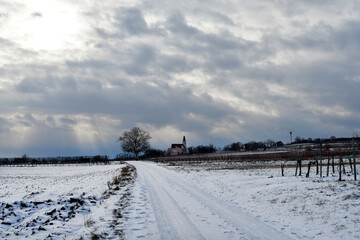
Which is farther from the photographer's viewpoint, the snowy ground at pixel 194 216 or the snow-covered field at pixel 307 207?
the snow-covered field at pixel 307 207

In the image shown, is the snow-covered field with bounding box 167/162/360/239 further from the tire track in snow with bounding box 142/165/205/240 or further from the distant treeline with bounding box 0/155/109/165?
the distant treeline with bounding box 0/155/109/165

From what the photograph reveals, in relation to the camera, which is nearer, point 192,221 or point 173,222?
point 173,222

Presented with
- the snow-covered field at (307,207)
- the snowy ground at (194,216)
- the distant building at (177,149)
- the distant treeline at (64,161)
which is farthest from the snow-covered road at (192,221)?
the distant building at (177,149)

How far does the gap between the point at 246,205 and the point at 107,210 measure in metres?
6.58

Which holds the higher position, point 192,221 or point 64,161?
point 192,221

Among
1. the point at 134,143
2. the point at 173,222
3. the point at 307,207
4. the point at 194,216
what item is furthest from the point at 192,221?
the point at 134,143

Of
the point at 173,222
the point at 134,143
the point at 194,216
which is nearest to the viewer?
the point at 173,222

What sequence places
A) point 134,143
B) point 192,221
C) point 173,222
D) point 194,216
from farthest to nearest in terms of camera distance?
point 134,143, point 194,216, point 192,221, point 173,222

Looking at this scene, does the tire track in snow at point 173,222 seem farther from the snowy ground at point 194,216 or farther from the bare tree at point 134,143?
the bare tree at point 134,143

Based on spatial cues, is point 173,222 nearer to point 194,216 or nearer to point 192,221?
point 192,221

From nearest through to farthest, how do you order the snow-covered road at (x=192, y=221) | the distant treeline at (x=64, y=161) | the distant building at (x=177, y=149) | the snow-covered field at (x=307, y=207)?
the snow-covered road at (x=192, y=221)
the snow-covered field at (x=307, y=207)
the distant treeline at (x=64, y=161)
the distant building at (x=177, y=149)

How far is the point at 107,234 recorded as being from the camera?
7969 mm

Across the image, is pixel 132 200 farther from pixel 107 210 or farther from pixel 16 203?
pixel 16 203

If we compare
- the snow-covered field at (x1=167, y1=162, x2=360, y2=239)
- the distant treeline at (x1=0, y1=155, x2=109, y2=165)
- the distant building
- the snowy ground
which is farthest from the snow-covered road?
the distant building
